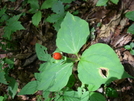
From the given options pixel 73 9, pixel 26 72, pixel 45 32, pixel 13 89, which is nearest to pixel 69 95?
pixel 13 89

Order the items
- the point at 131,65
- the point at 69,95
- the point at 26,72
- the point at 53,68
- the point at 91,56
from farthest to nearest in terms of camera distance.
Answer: the point at 26,72 < the point at 131,65 < the point at 69,95 < the point at 53,68 < the point at 91,56

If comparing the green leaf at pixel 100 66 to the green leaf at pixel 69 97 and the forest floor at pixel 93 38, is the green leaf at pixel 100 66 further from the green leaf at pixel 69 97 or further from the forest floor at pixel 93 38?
the forest floor at pixel 93 38

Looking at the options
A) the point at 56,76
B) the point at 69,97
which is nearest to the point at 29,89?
the point at 69,97

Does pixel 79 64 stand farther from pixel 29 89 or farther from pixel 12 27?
pixel 12 27

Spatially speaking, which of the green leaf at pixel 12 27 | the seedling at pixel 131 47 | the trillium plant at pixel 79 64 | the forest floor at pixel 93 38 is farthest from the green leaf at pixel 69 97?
the green leaf at pixel 12 27

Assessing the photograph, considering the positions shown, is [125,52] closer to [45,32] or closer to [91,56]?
[91,56]

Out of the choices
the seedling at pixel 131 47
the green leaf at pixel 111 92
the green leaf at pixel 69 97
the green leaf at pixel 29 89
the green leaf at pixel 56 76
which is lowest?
the green leaf at pixel 111 92

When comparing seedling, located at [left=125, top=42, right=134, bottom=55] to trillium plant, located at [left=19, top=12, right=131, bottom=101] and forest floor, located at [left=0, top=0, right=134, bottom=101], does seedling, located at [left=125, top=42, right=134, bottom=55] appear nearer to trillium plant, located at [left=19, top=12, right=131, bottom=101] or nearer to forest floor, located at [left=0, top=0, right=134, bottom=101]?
forest floor, located at [left=0, top=0, right=134, bottom=101]
